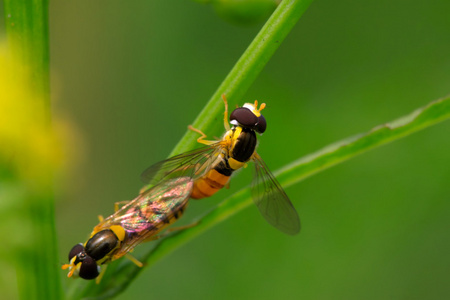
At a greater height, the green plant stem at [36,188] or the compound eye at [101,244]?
the green plant stem at [36,188]

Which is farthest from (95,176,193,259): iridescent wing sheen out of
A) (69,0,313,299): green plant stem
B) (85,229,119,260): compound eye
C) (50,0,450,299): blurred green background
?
(50,0,450,299): blurred green background

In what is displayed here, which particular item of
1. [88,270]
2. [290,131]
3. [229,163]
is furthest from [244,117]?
[290,131]

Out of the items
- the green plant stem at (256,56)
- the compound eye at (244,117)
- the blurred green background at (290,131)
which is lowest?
the blurred green background at (290,131)

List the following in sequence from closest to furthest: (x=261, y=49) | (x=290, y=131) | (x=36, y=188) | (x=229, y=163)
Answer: (x=261, y=49)
(x=36, y=188)
(x=229, y=163)
(x=290, y=131)

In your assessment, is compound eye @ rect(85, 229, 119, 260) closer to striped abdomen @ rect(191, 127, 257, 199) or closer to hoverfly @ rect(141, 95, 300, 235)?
hoverfly @ rect(141, 95, 300, 235)

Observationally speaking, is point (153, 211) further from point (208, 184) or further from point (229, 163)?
point (229, 163)

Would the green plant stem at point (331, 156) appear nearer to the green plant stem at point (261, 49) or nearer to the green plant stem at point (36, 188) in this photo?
the green plant stem at point (36, 188)

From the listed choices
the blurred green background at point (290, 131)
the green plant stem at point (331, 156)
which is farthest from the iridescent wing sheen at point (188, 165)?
the blurred green background at point (290, 131)

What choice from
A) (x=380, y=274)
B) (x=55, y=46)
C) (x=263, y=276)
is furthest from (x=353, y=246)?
(x=55, y=46)
